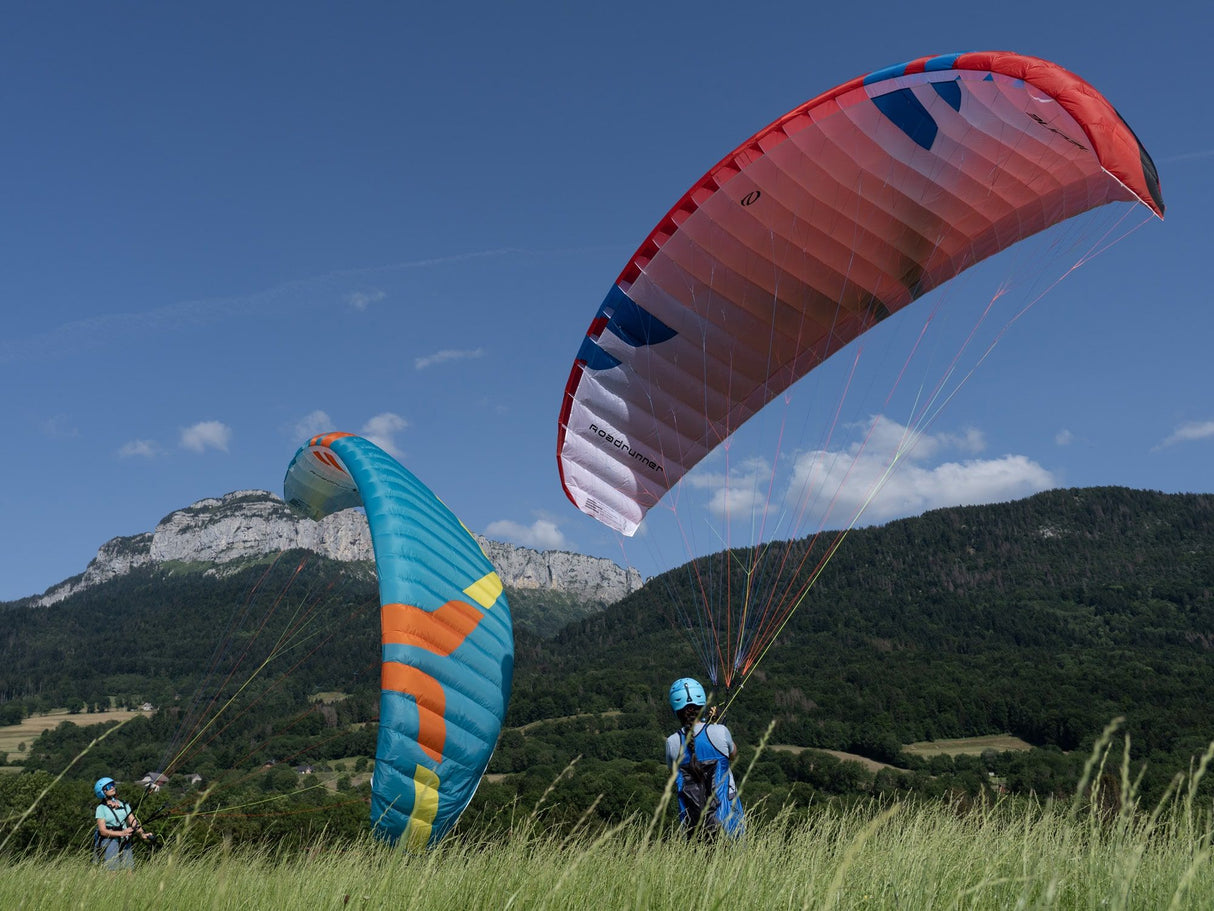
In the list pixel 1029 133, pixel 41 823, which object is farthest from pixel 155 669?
pixel 1029 133

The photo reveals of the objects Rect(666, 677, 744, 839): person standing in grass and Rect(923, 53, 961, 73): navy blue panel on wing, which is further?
Rect(923, 53, 961, 73): navy blue panel on wing

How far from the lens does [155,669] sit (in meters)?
157

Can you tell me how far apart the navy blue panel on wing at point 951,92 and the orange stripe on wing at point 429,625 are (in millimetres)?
7091

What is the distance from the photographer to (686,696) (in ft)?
18.6

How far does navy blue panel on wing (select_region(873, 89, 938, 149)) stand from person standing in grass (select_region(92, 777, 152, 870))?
9999 millimetres

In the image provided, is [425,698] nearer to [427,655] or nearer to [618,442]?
[427,655]

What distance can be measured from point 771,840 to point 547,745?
7448cm

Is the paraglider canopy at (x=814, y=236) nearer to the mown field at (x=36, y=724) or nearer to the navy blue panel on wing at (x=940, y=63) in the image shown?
the navy blue panel on wing at (x=940, y=63)

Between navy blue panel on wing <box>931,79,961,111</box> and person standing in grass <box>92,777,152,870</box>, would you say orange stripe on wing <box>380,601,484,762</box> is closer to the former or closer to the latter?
person standing in grass <box>92,777,152,870</box>

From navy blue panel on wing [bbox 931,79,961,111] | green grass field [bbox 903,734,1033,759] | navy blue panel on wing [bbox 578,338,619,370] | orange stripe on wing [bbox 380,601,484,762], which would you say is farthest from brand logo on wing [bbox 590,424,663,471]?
green grass field [bbox 903,734,1033,759]

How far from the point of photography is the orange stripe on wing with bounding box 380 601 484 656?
299 inches

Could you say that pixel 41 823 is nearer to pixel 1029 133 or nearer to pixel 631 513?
pixel 631 513

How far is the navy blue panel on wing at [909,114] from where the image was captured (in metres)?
9.02

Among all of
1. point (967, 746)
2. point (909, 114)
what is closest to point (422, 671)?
point (909, 114)
